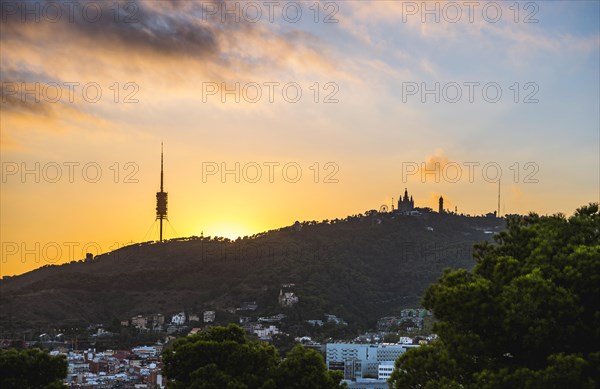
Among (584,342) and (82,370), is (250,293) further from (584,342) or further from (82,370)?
(584,342)

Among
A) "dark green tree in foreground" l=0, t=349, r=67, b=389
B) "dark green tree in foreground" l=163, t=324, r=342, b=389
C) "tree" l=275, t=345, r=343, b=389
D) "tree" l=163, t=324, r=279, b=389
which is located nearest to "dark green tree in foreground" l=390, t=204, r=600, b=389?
"tree" l=275, t=345, r=343, b=389

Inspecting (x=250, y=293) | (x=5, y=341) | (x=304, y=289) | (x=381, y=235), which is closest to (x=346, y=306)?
(x=304, y=289)

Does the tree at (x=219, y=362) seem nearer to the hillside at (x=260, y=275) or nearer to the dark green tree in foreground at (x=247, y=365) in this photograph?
the dark green tree in foreground at (x=247, y=365)

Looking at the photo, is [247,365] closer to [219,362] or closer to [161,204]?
[219,362]

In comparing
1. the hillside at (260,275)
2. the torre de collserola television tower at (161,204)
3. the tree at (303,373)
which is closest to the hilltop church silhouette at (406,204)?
the hillside at (260,275)

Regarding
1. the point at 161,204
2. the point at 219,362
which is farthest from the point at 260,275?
the point at 219,362

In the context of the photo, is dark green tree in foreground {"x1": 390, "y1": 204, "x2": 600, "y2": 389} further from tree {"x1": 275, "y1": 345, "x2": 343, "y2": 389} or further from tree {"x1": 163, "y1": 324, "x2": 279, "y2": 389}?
tree {"x1": 163, "y1": 324, "x2": 279, "y2": 389}
